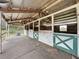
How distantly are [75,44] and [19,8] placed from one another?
4338 mm

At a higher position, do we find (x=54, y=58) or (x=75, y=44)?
(x=75, y=44)

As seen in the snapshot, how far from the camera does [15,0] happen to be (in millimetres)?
5336

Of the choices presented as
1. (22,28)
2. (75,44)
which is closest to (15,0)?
(75,44)

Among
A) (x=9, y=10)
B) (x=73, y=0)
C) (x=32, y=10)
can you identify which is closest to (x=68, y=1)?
(x=73, y=0)

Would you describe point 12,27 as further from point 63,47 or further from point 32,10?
point 63,47

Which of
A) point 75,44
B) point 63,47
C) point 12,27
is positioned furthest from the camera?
point 12,27

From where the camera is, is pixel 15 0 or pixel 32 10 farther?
pixel 32 10

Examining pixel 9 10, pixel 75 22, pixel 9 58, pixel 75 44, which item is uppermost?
pixel 9 10

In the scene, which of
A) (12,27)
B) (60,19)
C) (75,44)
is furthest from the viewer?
(12,27)

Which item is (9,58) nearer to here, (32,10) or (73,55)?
(73,55)

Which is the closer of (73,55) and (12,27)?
(73,55)

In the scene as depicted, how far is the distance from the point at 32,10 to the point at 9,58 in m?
3.96

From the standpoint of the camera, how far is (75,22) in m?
4.57

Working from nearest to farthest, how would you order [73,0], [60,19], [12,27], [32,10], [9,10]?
[73,0], [60,19], [9,10], [32,10], [12,27]
